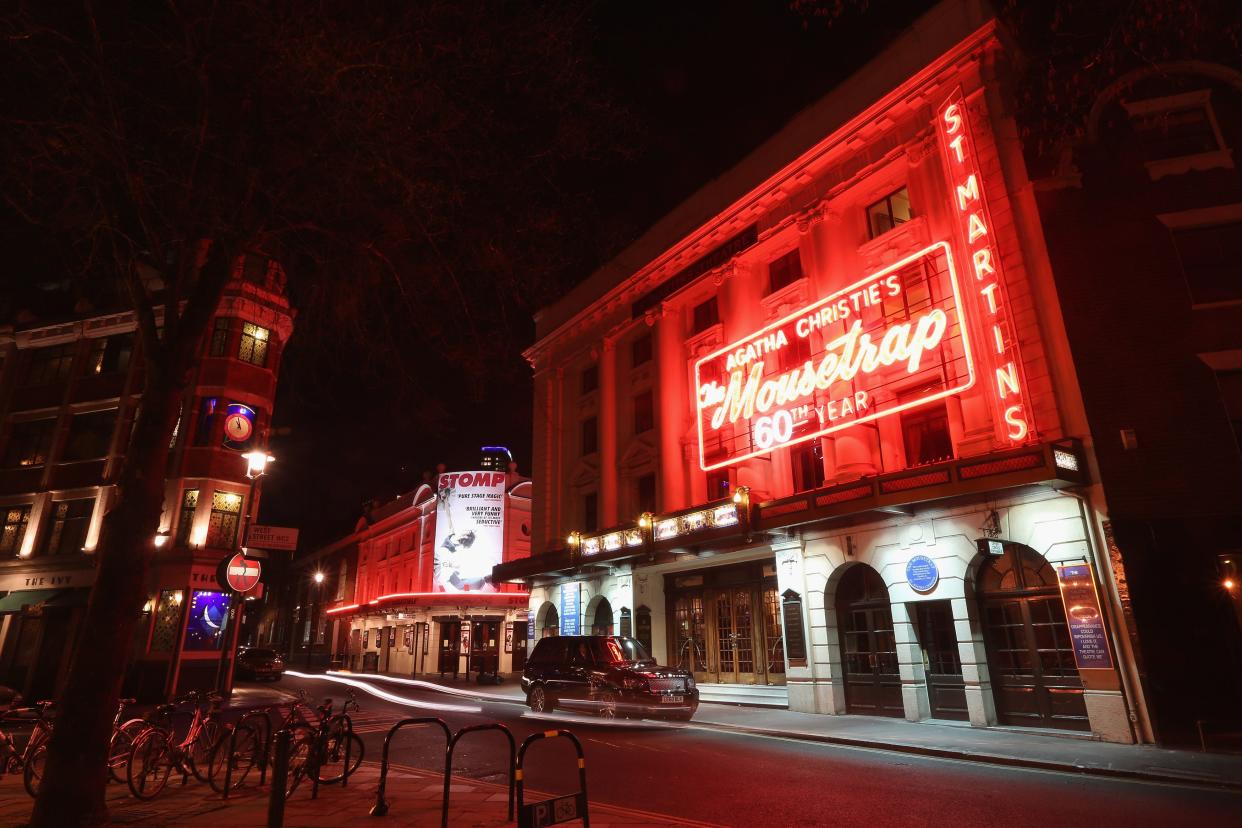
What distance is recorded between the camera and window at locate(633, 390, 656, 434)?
2484cm

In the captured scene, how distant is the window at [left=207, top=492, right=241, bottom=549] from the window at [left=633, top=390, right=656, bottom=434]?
15438 millimetres

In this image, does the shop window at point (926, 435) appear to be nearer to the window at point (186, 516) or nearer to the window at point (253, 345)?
the window at point (186, 516)

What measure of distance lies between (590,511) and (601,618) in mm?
4230

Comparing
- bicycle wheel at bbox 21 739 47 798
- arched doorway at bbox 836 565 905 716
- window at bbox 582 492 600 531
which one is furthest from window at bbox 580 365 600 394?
bicycle wheel at bbox 21 739 47 798

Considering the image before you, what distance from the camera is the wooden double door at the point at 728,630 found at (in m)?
19.3

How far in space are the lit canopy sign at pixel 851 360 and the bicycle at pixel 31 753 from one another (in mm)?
15080

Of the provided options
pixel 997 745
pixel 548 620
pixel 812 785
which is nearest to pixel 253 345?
pixel 548 620

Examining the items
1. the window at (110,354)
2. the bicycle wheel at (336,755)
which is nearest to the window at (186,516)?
the window at (110,354)

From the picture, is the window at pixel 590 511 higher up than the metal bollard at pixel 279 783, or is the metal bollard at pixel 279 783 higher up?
the window at pixel 590 511

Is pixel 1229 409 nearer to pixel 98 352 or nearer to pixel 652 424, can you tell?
pixel 652 424

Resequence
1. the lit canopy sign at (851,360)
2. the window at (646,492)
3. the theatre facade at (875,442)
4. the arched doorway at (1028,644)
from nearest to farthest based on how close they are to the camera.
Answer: the arched doorway at (1028,644) → the theatre facade at (875,442) → the lit canopy sign at (851,360) → the window at (646,492)

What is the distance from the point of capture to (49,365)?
29.2 m

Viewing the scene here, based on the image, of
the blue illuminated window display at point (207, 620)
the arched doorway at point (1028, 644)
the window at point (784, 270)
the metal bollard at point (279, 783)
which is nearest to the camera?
the metal bollard at point (279, 783)

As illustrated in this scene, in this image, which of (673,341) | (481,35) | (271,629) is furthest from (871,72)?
(271,629)
